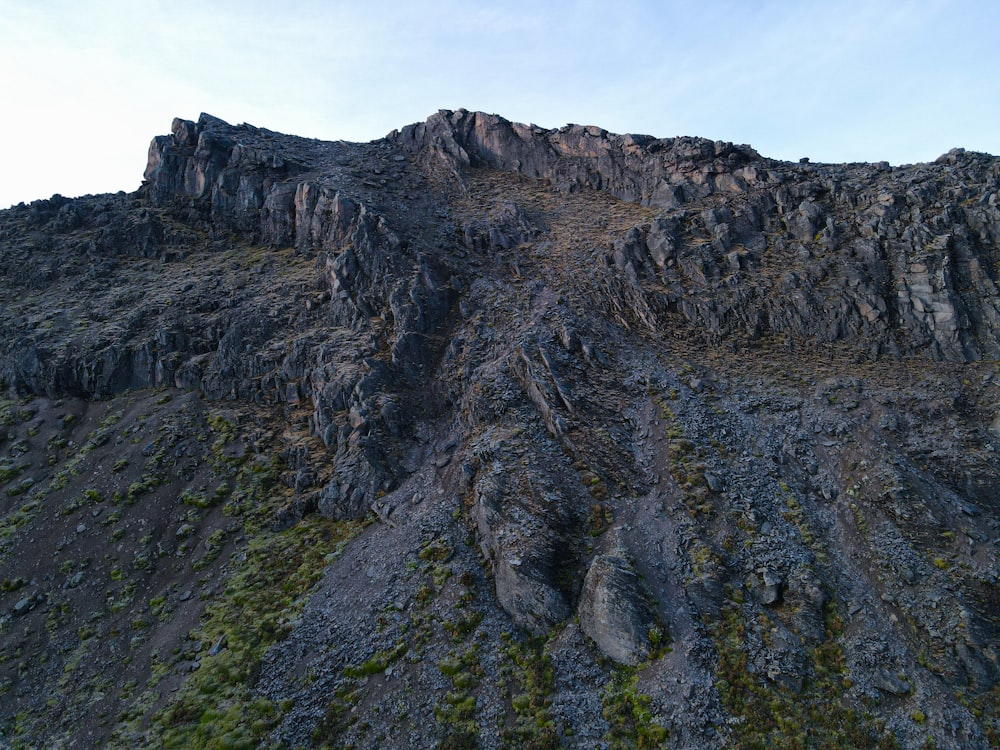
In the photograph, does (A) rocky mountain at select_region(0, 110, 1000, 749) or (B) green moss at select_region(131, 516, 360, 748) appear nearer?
(B) green moss at select_region(131, 516, 360, 748)

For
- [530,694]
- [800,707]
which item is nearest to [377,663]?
[530,694]

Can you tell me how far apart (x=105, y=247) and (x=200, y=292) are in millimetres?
15633

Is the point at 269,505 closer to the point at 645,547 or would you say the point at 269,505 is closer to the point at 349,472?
the point at 349,472

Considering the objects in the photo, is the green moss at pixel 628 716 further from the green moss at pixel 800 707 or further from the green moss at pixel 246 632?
the green moss at pixel 246 632

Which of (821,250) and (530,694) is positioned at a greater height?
(821,250)

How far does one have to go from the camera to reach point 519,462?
2734 centimetres

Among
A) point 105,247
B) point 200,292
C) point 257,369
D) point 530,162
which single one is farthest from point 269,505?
point 530,162

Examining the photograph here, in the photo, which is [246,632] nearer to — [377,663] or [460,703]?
[377,663]

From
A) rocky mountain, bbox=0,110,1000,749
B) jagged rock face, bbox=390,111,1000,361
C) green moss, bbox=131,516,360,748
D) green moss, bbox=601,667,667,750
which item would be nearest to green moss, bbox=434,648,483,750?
rocky mountain, bbox=0,110,1000,749

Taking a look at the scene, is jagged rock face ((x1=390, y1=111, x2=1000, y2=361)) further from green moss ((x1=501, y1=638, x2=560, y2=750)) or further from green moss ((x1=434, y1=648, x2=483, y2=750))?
green moss ((x1=434, y1=648, x2=483, y2=750))

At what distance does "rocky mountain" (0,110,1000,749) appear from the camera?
63.4 feet

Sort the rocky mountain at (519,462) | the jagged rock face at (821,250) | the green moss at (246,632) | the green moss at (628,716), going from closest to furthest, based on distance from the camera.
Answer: the green moss at (628,716), the green moss at (246,632), the rocky mountain at (519,462), the jagged rock face at (821,250)

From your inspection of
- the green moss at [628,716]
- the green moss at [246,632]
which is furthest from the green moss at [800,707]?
the green moss at [246,632]

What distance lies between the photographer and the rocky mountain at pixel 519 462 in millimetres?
19312
